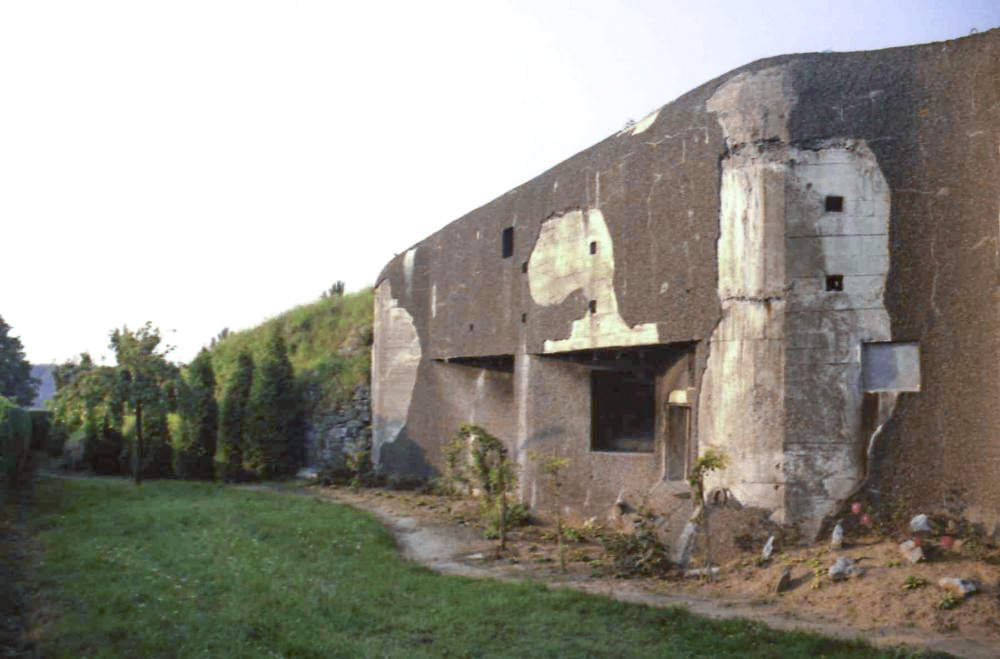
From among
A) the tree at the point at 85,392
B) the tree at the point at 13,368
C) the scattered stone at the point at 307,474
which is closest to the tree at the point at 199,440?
the tree at the point at 85,392

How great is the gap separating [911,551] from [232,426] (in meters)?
16.0

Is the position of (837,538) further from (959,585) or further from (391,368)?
(391,368)

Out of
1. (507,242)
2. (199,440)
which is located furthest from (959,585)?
(199,440)

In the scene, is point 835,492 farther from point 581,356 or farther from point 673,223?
point 581,356

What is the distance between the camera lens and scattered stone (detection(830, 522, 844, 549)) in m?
8.94

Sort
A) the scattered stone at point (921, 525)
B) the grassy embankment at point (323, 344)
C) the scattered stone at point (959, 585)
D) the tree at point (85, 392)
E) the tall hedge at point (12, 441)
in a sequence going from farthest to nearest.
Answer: the grassy embankment at point (323, 344) < the tree at point (85, 392) < the tall hedge at point (12, 441) < the scattered stone at point (921, 525) < the scattered stone at point (959, 585)

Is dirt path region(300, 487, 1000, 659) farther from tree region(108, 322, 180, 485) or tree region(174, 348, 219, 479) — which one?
tree region(174, 348, 219, 479)

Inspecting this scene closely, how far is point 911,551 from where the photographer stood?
838cm

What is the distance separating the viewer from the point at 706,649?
21.9 feet

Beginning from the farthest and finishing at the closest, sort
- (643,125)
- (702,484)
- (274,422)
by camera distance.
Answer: (274,422) → (643,125) → (702,484)

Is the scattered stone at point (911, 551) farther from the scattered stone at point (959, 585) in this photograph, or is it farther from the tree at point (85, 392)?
the tree at point (85, 392)

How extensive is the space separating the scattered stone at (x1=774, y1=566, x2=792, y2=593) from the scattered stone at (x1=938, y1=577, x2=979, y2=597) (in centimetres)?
131

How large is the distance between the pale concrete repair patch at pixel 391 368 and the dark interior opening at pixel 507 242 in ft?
14.6

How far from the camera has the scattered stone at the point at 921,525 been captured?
28.6 feet
